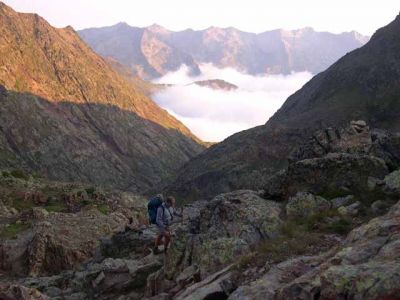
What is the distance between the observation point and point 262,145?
137 meters

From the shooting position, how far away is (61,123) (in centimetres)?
15888

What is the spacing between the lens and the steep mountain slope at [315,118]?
125 metres

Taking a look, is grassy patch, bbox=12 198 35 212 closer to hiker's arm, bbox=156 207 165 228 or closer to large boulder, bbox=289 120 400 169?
large boulder, bbox=289 120 400 169

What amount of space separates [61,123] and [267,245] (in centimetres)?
14867

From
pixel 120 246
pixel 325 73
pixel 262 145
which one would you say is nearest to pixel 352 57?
pixel 325 73

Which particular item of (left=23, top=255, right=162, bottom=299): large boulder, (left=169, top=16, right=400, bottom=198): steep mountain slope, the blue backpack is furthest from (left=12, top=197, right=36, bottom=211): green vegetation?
(left=169, top=16, right=400, bottom=198): steep mountain slope

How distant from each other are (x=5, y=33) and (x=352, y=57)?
380 ft

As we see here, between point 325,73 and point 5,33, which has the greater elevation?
point 5,33

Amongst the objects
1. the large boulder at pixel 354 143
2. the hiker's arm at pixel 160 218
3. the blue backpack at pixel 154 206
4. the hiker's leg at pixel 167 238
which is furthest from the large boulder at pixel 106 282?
the large boulder at pixel 354 143

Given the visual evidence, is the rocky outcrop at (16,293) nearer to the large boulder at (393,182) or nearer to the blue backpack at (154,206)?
the blue backpack at (154,206)

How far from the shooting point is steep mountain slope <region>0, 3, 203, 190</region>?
141250 mm

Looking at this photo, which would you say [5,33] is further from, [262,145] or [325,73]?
[325,73]

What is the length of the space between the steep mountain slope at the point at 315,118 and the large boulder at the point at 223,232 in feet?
285

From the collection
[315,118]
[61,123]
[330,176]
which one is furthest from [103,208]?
[61,123]
